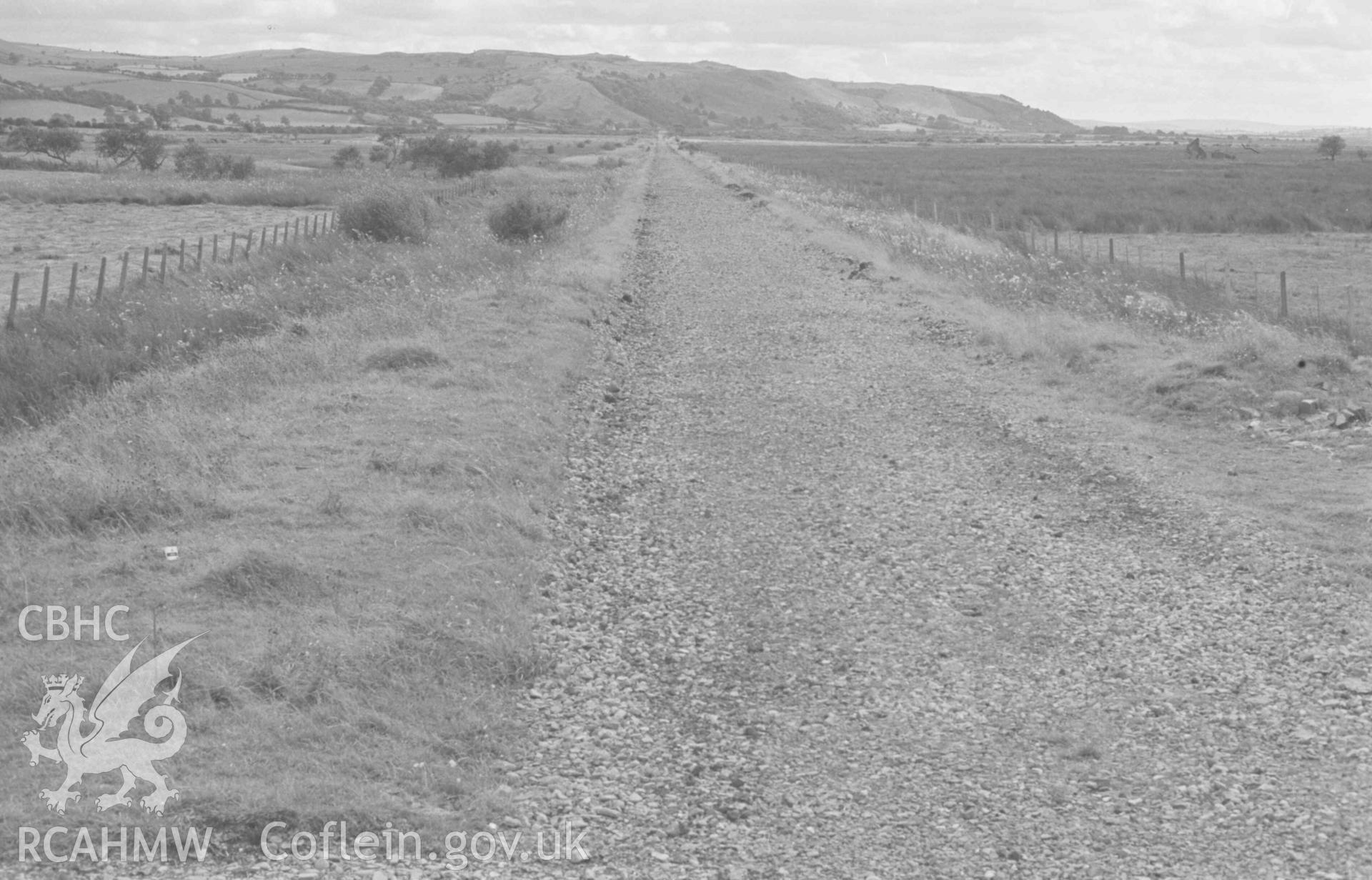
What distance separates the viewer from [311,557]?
7.91m

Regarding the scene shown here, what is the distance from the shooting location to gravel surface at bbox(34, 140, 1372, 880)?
5.07 meters

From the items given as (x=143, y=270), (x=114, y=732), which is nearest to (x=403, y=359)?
(x=114, y=732)

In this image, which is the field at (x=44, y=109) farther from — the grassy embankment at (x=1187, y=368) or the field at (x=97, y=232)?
the grassy embankment at (x=1187, y=368)

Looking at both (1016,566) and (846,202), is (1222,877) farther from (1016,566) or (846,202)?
(846,202)

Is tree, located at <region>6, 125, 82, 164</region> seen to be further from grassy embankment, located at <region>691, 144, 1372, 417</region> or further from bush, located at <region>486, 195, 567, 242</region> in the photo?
grassy embankment, located at <region>691, 144, 1372, 417</region>

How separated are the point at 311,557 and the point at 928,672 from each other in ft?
12.6

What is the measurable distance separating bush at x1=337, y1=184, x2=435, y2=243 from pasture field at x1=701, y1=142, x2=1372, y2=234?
19.9 m

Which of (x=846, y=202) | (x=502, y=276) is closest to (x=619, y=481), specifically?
(x=502, y=276)

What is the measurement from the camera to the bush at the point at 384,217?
29.8 meters

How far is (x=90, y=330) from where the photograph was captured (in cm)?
1702

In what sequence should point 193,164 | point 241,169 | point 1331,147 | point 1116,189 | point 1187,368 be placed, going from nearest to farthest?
point 1187,368 → point 1116,189 → point 241,169 → point 193,164 → point 1331,147

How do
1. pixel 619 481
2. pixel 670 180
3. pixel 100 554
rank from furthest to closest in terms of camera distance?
pixel 670 180 < pixel 619 481 < pixel 100 554

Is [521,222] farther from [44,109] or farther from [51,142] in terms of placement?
[44,109]

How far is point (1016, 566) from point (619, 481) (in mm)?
3492
